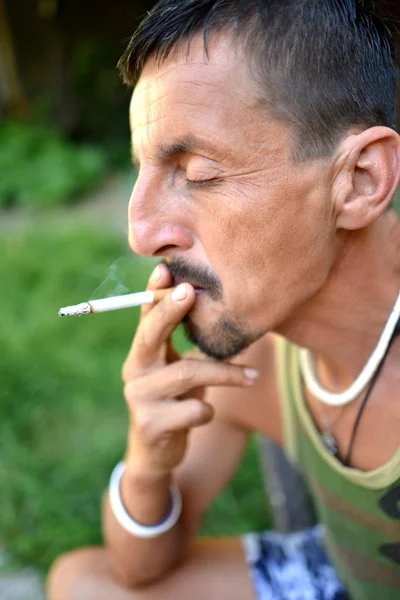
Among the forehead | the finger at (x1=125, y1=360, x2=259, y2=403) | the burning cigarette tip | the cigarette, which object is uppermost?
the forehead

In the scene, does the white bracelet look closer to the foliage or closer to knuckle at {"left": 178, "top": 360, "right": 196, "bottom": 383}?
knuckle at {"left": 178, "top": 360, "right": 196, "bottom": 383}

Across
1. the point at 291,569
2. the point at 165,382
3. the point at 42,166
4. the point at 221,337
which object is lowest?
the point at 42,166

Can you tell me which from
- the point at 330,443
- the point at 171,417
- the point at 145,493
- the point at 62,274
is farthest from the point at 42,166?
the point at 330,443

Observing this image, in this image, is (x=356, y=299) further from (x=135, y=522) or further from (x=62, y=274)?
(x=62, y=274)

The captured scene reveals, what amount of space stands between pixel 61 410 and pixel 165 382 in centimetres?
210

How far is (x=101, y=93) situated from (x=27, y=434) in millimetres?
5046

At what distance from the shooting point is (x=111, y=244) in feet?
17.9

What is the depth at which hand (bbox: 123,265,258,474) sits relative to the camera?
167 cm

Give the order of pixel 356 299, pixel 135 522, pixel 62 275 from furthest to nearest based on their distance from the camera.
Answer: pixel 62 275
pixel 135 522
pixel 356 299

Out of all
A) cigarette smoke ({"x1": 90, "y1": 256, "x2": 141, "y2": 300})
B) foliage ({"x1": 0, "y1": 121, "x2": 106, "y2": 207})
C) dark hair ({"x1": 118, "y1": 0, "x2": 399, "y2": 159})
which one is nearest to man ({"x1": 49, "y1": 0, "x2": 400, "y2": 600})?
dark hair ({"x1": 118, "y1": 0, "x2": 399, "y2": 159})

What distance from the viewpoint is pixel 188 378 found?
5.74 feet

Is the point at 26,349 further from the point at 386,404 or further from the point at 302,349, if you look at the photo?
the point at 386,404

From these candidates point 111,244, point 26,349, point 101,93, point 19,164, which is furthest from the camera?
point 101,93

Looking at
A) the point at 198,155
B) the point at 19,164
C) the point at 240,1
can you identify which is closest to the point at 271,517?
the point at 198,155
